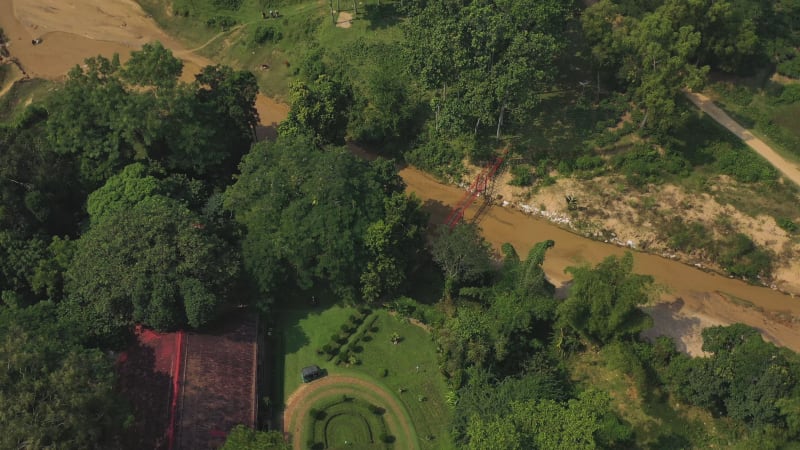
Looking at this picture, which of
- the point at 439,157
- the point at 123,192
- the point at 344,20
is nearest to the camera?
the point at 123,192

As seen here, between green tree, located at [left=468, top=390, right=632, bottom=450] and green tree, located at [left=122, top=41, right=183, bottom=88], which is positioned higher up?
green tree, located at [left=122, top=41, right=183, bottom=88]

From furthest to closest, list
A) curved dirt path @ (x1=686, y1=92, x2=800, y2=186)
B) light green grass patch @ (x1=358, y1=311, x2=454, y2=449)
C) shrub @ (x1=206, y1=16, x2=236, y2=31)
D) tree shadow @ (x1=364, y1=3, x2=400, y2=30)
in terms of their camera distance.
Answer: shrub @ (x1=206, y1=16, x2=236, y2=31) → tree shadow @ (x1=364, y1=3, x2=400, y2=30) → curved dirt path @ (x1=686, y1=92, x2=800, y2=186) → light green grass patch @ (x1=358, y1=311, x2=454, y2=449)

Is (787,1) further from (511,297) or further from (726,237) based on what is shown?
(511,297)

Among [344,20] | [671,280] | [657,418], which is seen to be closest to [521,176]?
[671,280]

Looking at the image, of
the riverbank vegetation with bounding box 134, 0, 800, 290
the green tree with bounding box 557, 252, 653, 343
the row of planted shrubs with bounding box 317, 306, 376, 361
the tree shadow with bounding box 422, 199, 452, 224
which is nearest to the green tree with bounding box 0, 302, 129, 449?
the row of planted shrubs with bounding box 317, 306, 376, 361

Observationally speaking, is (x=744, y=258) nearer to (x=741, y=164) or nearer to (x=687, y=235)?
(x=687, y=235)

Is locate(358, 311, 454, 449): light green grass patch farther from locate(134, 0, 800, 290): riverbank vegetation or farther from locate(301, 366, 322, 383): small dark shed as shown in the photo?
locate(134, 0, 800, 290): riverbank vegetation
